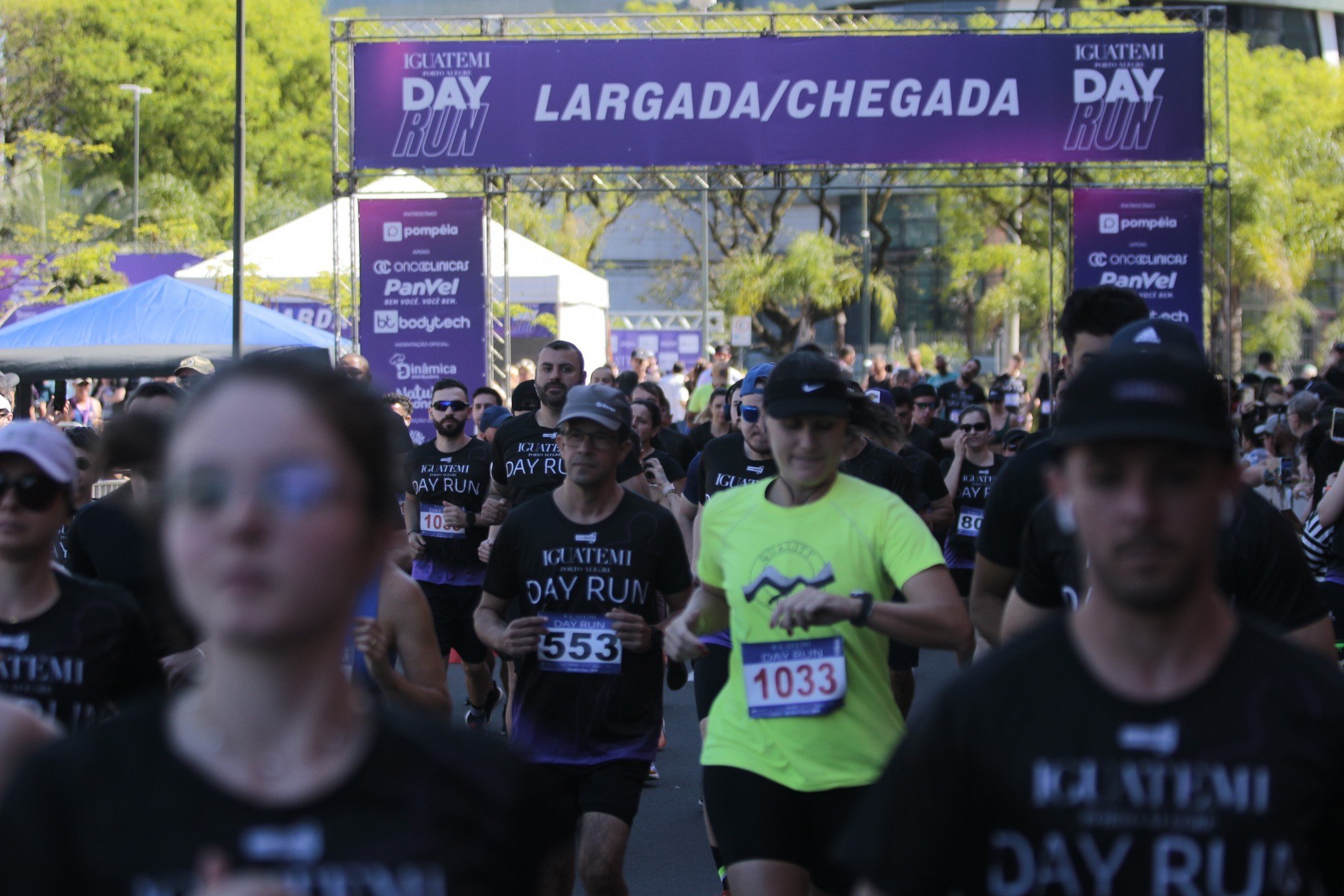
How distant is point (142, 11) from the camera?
48.1 m

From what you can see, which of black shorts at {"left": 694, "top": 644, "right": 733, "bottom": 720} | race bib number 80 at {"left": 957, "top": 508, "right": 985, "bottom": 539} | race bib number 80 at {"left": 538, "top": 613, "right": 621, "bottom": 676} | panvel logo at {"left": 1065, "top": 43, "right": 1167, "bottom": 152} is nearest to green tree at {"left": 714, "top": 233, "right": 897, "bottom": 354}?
panvel logo at {"left": 1065, "top": 43, "right": 1167, "bottom": 152}

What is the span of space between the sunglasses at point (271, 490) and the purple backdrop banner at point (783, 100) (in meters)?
14.7

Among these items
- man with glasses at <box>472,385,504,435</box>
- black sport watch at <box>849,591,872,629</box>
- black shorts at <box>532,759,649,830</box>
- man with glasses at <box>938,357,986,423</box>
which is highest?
man with glasses at <box>938,357,986,423</box>

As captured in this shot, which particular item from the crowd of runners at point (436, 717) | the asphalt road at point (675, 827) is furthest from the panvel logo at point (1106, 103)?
the crowd of runners at point (436, 717)

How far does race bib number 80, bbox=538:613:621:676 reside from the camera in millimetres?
5617

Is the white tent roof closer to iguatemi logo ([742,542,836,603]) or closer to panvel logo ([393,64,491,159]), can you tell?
panvel logo ([393,64,491,159])

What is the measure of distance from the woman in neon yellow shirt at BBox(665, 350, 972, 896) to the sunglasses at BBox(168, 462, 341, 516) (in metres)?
2.62

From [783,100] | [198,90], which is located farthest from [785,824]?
[198,90]

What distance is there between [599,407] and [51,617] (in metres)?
2.60

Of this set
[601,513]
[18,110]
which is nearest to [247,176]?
[18,110]

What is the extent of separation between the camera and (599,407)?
5.77m

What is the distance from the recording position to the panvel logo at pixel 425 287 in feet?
55.5

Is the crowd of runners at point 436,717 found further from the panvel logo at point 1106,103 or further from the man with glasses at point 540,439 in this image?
the panvel logo at point 1106,103

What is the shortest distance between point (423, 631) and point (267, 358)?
→ 2.53 meters
